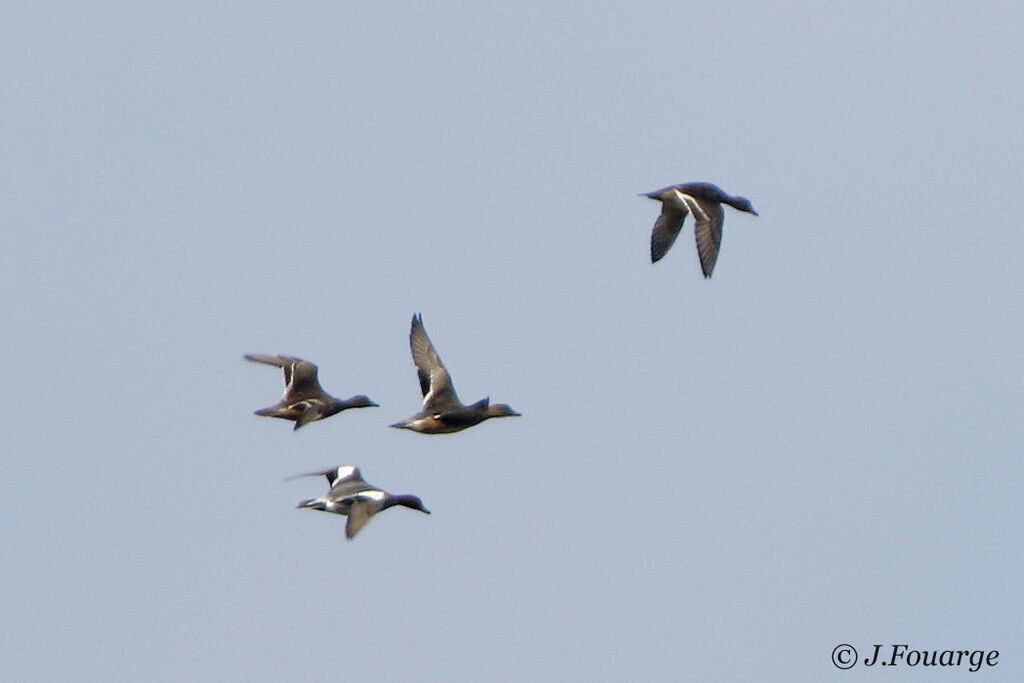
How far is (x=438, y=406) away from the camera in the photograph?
25328 millimetres

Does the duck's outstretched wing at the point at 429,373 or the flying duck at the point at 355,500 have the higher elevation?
the duck's outstretched wing at the point at 429,373

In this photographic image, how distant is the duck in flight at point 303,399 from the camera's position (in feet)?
89.2

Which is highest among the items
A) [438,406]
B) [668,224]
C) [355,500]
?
[668,224]

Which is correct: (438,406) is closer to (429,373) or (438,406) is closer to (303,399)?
(429,373)

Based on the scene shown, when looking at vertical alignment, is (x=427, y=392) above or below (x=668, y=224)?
below

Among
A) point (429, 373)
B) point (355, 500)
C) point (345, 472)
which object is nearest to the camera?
point (355, 500)

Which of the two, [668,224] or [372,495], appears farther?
[668,224]

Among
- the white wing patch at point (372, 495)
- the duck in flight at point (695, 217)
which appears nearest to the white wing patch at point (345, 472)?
the white wing patch at point (372, 495)

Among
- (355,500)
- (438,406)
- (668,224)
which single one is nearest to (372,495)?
(355,500)

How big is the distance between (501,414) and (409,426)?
1272 mm

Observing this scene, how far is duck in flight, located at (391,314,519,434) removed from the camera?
25047 mm

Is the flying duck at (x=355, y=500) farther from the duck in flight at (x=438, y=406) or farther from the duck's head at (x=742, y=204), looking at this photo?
the duck's head at (x=742, y=204)

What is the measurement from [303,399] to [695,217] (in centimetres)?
580

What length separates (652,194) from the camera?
26.7m
